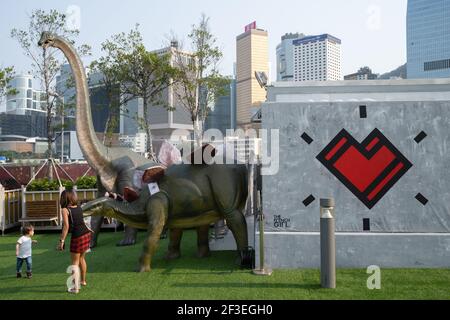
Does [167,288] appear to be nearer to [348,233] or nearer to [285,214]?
[285,214]

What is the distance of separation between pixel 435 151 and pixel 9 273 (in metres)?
7.26

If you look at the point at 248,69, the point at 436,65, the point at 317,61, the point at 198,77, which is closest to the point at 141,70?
the point at 198,77

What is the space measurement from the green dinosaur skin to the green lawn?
629 mm

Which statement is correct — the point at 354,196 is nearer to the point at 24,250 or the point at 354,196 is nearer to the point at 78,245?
the point at 78,245

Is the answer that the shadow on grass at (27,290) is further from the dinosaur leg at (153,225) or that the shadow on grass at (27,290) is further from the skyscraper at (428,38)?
the skyscraper at (428,38)

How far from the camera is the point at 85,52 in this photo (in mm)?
18609

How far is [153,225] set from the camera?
697 cm

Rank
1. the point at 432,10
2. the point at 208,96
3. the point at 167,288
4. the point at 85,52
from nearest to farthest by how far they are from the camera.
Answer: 1. the point at 167,288
2. the point at 85,52
3. the point at 208,96
4. the point at 432,10

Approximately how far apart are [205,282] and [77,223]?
1989 millimetres

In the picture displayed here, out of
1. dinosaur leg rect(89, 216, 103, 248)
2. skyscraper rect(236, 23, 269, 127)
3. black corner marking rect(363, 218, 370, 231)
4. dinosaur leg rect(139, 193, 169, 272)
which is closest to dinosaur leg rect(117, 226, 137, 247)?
dinosaur leg rect(89, 216, 103, 248)

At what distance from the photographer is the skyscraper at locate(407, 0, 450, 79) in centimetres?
12800

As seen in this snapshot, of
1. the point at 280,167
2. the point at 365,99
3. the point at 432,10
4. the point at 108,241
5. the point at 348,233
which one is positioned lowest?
the point at 108,241
